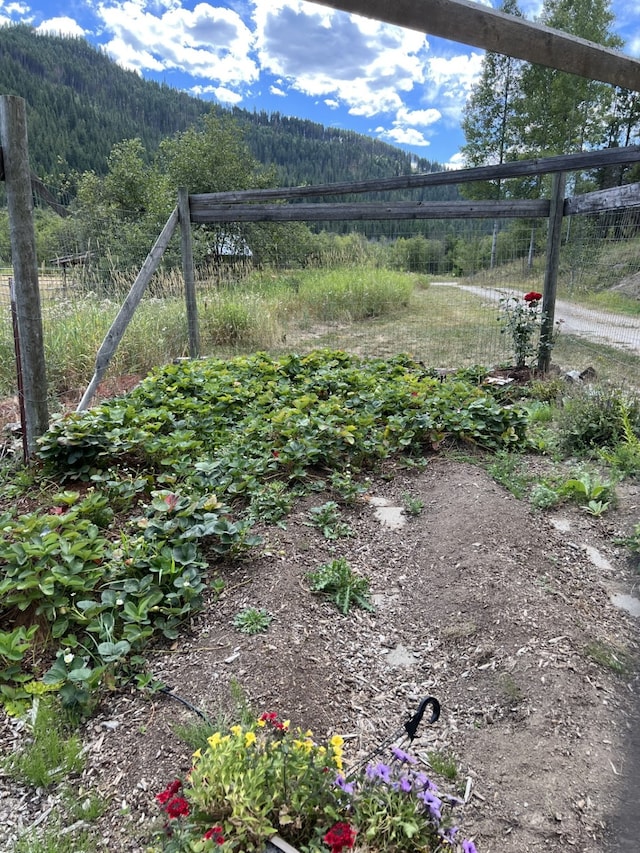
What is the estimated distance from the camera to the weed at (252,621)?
6.28ft

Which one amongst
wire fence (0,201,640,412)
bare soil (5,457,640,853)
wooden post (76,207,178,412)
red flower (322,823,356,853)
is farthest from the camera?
wire fence (0,201,640,412)

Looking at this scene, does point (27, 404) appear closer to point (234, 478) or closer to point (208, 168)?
point (234, 478)

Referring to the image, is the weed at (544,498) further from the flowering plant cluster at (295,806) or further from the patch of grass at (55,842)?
the patch of grass at (55,842)

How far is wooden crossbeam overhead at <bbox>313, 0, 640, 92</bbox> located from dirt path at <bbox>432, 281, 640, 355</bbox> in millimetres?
5827

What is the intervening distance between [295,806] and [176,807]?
0.26 meters

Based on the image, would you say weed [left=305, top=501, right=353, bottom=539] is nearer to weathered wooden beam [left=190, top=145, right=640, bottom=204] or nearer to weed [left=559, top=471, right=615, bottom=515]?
weed [left=559, top=471, right=615, bottom=515]

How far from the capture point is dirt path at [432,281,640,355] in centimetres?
711

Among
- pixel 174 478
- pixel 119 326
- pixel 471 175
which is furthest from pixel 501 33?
pixel 471 175

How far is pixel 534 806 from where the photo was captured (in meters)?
1.34

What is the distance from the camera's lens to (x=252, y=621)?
1.95m

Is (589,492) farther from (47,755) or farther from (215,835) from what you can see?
(47,755)

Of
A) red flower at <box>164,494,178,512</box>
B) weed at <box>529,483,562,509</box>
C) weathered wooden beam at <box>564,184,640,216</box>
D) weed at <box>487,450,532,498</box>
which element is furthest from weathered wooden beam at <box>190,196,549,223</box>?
red flower at <box>164,494,178,512</box>

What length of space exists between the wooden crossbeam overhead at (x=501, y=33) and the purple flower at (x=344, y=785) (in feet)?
5.10

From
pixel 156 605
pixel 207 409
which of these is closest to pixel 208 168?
pixel 207 409
